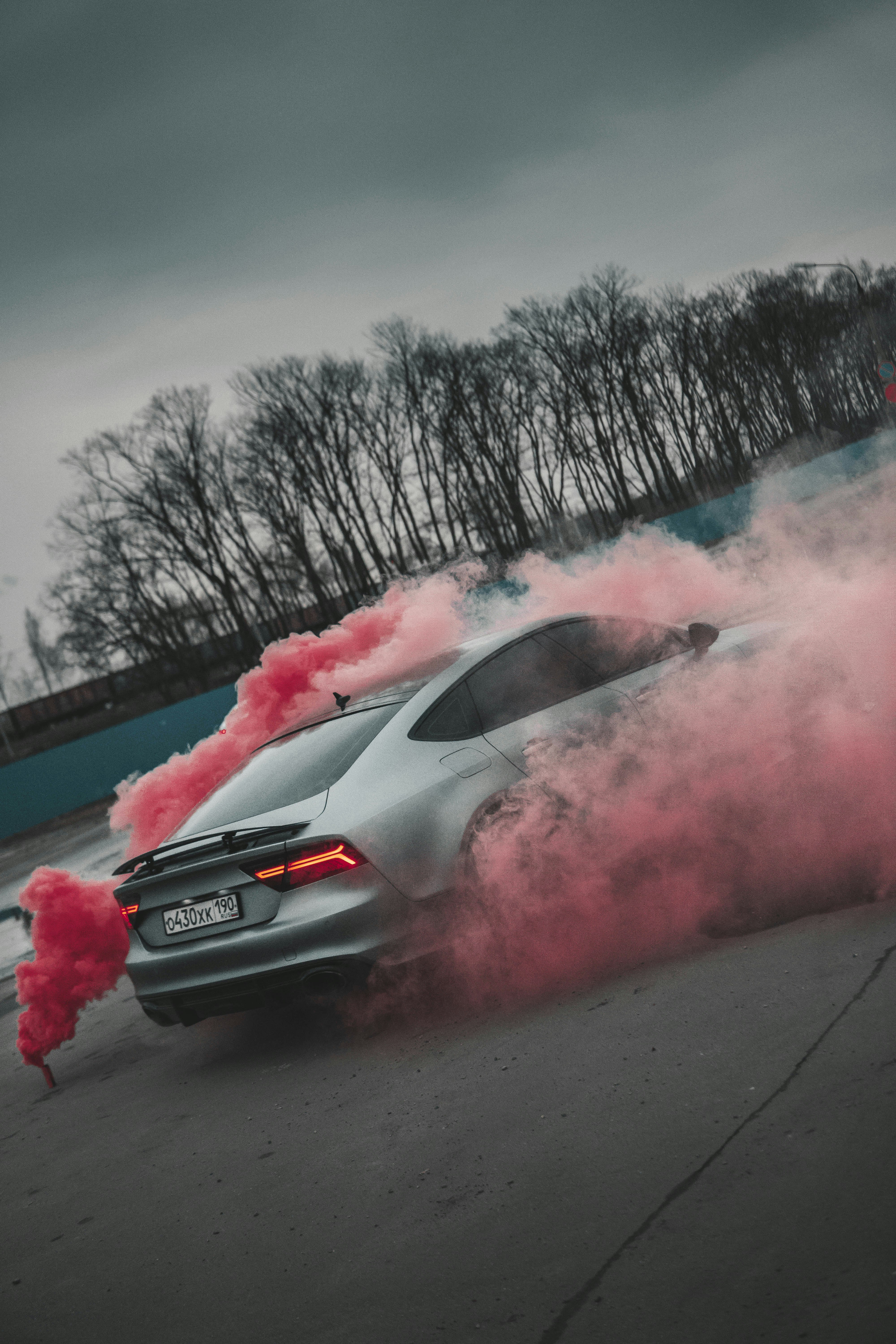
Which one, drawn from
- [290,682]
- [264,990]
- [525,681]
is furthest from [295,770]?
[290,682]

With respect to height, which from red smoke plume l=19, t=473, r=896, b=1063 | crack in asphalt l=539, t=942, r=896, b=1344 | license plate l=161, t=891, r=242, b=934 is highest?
license plate l=161, t=891, r=242, b=934

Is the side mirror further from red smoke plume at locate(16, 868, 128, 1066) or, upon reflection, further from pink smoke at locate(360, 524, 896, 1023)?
red smoke plume at locate(16, 868, 128, 1066)

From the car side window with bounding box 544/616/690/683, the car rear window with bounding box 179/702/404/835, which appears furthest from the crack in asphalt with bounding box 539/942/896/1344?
the car side window with bounding box 544/616/690/683

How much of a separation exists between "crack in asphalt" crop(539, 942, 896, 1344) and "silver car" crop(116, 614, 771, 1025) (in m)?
1.64

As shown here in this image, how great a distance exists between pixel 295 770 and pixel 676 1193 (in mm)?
2683

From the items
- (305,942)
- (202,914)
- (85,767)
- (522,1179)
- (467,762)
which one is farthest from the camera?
(85,767)

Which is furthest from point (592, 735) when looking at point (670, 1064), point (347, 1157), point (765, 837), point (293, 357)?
point (293, 357)

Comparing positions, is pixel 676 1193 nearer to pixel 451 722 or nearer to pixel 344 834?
pixel 344 834

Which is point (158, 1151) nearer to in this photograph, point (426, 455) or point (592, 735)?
point (592, 735)

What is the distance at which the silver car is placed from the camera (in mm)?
4270

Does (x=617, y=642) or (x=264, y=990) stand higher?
(x=617, y=642)

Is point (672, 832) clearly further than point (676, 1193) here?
Yes

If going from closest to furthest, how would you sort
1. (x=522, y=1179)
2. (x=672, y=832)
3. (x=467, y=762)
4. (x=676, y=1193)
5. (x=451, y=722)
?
(x=676, y=1193) → (x=522, y=1179) → (x=467, y=762) → (x=451, y=722) → (x=672, y=832)

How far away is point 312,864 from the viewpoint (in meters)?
4.29
